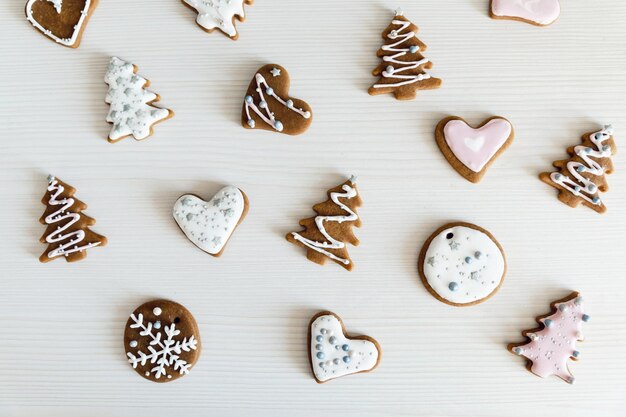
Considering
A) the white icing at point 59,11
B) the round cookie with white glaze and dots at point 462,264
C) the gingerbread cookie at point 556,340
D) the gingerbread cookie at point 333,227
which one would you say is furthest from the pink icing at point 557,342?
the white icing at point 59,11

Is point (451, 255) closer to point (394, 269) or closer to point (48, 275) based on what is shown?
point (394, 269)

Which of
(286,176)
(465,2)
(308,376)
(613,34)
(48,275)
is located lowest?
(48,275)

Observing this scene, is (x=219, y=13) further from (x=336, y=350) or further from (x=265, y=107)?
(x=336, y=350)

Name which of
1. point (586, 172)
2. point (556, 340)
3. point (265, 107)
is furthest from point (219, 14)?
point (556, 340)

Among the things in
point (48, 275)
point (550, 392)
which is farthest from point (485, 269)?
point (48, 275)

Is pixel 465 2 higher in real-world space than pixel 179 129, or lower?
higher

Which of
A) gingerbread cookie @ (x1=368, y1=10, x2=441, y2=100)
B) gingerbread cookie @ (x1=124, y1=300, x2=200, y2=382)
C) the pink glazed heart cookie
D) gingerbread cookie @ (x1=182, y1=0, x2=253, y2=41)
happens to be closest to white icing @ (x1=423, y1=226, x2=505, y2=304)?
the pink glazed heart cookie
